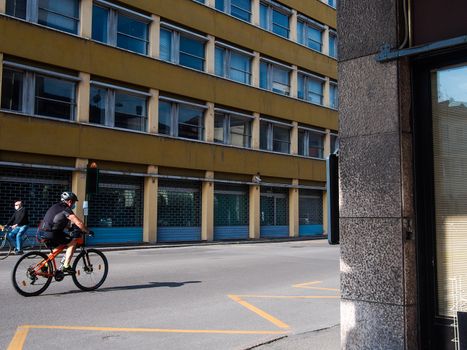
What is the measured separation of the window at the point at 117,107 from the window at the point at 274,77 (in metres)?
9.39

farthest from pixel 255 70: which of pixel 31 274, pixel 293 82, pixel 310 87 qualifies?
pixel 31 274

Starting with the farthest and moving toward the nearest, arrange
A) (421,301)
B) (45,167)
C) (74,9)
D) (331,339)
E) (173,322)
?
(74,9)
(45,167)
(173,322)
(331,339)
(421,301)

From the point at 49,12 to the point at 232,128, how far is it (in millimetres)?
11777

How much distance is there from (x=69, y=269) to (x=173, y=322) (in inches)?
114

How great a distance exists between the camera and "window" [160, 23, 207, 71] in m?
27.0

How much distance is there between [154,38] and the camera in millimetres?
26031

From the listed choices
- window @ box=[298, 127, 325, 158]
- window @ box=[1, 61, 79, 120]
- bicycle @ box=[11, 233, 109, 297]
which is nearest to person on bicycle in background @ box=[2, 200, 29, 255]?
window @ box=[1, 61, 79, 120]

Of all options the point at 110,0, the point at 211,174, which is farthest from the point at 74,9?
the point at 211,174

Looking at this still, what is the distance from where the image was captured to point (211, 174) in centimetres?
2814

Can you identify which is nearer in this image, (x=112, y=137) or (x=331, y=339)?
(x=331, y=339)

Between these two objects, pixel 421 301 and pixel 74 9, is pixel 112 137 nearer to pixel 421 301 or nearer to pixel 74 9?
pixel 74 9

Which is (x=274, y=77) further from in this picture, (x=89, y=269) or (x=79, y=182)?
(x=89, y=269)

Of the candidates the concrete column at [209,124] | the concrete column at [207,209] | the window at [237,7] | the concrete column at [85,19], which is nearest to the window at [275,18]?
the window at [237,7]

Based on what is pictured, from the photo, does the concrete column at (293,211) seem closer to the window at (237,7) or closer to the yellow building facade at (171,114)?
the yellow building facade at (171,114)
